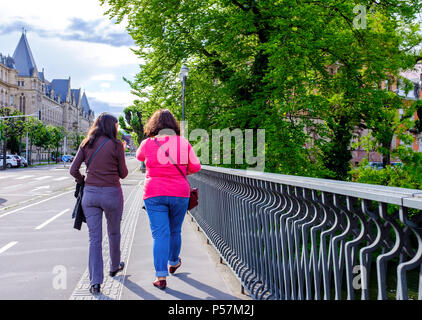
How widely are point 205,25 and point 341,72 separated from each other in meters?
5.51

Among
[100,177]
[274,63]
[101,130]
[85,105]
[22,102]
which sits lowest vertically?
[100,177]

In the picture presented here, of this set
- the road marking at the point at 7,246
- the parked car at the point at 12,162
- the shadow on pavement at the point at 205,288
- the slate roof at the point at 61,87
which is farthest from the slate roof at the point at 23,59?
the shadow on pavement at the point at 205,288

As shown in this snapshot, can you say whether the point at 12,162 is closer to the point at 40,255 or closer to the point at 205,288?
the point at 40,255

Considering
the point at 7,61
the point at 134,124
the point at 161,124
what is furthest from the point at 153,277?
the point at 7,61

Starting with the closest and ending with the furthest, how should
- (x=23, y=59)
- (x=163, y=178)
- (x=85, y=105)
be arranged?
(x=163, y=178) → (x=23, y=59) → (x=85, y=105)

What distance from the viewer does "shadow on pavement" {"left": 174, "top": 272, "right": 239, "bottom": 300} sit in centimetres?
402

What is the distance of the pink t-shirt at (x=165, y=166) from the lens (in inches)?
167

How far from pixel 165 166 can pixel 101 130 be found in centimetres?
86

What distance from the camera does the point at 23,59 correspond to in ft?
317

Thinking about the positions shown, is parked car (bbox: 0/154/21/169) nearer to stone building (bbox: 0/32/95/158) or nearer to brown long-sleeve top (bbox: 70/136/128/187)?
stone building (bbox: 0/32/95/158)

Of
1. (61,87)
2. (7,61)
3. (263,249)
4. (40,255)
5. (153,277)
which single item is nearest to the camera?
(263,249)

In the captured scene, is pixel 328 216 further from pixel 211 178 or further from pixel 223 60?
pixel 223 60

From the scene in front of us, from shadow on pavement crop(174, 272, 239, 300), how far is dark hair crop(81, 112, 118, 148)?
178cm
